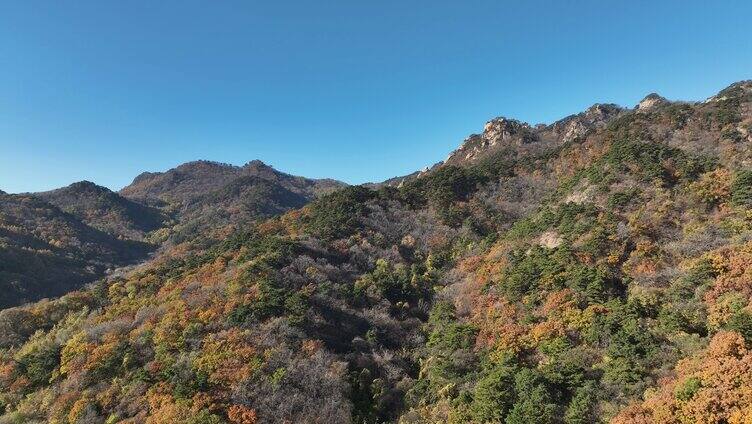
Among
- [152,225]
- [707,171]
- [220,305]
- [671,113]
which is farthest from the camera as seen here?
[152,225]

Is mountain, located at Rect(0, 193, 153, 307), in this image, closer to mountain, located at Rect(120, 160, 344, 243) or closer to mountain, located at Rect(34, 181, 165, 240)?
mountain, located at Rect(34, 181, 165, 240)

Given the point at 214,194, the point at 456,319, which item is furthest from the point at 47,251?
the point at 456,319

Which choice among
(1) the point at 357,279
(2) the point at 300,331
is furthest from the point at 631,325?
(1) the point at 357,279

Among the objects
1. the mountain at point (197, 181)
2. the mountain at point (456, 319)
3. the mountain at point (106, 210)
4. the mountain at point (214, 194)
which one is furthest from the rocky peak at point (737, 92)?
the mountain at point (197, 181)

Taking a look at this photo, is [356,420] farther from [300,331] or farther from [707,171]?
[707,171]

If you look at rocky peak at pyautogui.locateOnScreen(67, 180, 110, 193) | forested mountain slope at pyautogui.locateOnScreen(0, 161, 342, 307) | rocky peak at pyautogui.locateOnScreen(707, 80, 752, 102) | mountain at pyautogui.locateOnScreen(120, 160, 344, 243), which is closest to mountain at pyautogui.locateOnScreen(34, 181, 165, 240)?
rocky peak at pyautogui.locateOnScreen(67, 180, 110, 193)

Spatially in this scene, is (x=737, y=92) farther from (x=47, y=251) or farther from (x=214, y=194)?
(x=214, y=194)
